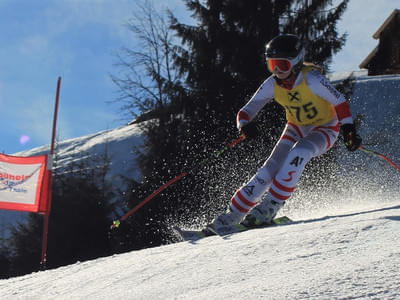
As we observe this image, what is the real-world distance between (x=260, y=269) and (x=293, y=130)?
2.30 metres

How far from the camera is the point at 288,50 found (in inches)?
171

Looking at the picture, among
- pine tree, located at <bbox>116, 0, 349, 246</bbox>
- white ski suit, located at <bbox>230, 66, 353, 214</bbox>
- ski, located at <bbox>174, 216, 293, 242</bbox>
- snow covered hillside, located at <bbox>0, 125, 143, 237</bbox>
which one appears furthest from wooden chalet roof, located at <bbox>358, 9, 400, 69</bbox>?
ski, located at <bbox>174, 216, 293, 242</bbox>

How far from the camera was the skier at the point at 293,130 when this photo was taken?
4.25 m

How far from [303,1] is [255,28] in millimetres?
1851

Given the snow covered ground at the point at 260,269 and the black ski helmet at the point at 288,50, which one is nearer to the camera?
the snow covered ground at the point at 260,269

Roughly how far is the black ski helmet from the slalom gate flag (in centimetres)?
543

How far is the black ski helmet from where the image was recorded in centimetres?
433

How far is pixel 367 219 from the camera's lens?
333cm

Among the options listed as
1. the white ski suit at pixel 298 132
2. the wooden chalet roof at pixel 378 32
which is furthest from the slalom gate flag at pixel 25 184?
the wooden chalet roof at pixel 378 32

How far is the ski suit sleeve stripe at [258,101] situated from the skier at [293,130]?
0.03 meters

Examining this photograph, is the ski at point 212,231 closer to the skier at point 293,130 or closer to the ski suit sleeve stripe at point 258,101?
the skier at point 293,130

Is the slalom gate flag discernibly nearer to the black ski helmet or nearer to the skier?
the skier

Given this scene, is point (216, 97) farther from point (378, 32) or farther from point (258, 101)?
point (378, 32)

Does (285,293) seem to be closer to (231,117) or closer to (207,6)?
(231,117)
